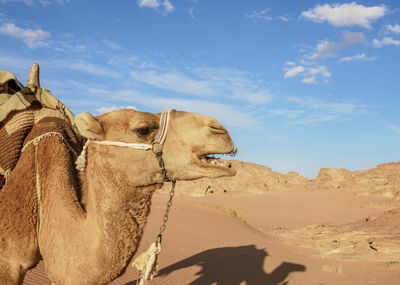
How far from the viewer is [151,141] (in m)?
2.53

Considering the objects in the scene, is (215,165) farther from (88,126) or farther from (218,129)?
(88,126)

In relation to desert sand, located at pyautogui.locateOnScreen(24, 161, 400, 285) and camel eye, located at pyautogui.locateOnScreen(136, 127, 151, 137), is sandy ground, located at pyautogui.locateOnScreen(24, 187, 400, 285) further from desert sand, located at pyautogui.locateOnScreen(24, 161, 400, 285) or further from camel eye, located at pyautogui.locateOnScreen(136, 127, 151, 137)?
camel eye, located at pyautogui.locateOnScreen(136, 127, 151, 137)

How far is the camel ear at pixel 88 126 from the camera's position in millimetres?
2305

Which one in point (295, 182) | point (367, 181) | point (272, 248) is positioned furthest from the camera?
point (295, 182)

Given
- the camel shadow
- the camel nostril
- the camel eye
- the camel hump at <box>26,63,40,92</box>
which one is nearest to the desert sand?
the camel shadow

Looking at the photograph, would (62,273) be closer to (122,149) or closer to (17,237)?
(17,237)

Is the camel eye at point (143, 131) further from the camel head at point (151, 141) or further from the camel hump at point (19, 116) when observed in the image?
the camel hump at point (19, 116)

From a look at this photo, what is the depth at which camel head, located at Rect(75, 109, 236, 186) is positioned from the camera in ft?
7.82

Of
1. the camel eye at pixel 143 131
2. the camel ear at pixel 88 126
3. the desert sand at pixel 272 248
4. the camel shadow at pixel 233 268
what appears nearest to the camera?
the camel ear at pixel 88 126

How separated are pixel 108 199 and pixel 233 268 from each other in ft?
22.1

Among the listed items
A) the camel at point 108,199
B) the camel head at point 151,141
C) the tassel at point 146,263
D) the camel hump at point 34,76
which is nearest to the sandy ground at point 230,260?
the camel hump at point 34,76

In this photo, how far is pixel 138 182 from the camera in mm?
2488

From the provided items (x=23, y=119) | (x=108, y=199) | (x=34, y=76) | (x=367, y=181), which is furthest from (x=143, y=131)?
(x=367, y=181)

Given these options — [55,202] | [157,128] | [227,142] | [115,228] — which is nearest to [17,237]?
[55,202]
